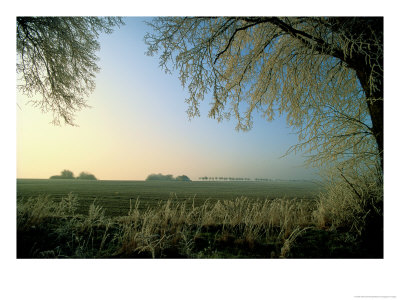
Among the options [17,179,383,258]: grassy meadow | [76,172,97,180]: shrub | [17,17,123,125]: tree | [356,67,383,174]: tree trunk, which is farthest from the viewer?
[17,17,123,125]: tree

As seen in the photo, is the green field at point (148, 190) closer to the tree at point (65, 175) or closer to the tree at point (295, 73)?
the tree at point (65, 175)

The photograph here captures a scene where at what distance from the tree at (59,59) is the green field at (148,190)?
1028 mm

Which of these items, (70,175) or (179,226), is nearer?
(179,226)

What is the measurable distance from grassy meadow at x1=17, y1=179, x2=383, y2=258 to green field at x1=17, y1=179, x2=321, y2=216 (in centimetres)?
1

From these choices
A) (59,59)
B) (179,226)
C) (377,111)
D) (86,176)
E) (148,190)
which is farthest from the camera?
(59,59)

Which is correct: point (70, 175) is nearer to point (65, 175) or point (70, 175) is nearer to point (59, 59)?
point (65, 175)

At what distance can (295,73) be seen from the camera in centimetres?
322

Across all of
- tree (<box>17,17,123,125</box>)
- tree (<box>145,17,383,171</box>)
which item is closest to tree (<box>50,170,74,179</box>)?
tree (<box>17,17,123,125</box>)

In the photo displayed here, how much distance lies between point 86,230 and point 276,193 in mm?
2866

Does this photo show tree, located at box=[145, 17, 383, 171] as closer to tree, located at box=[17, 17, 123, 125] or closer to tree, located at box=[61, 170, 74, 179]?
tree, located at box=[17, 17, 123, 125]

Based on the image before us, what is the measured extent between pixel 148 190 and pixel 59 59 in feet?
8.51

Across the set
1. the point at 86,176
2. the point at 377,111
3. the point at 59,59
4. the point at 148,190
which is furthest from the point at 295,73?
the point at 59,59

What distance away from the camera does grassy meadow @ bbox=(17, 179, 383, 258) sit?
2410 mm
